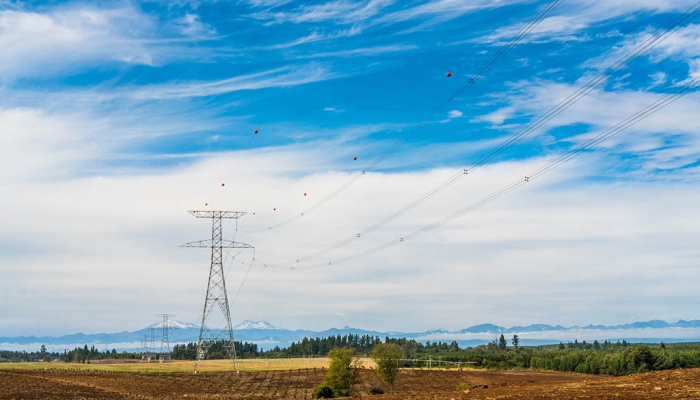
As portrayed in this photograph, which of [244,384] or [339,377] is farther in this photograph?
[244,384]

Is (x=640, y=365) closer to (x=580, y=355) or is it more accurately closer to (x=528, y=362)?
(x=580, y=355)

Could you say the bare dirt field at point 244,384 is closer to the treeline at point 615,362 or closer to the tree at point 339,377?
the tree at point 339,377

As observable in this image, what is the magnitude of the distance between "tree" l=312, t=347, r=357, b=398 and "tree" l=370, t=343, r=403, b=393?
11.0 meters

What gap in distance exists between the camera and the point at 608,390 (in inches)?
1844

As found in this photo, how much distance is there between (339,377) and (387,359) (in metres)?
14.2

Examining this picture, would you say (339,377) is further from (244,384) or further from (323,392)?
(244,384)

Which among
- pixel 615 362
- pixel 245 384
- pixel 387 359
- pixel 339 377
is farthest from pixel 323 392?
pixel 615 362

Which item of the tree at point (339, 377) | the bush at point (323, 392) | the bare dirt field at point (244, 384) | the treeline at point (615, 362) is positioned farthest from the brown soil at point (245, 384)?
the treeline at point (615, 362)

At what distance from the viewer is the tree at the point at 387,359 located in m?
109

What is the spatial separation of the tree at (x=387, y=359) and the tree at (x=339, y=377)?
11.0m

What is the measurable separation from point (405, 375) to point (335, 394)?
49701 mm

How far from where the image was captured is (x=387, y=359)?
10881 cm

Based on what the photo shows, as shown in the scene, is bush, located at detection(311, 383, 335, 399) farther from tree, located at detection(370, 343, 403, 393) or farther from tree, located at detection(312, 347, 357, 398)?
tree, located at detection(370, 343, 403, 393)

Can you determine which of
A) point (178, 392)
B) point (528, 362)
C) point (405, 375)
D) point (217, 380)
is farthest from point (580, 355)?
Answer: point (178, 392)
